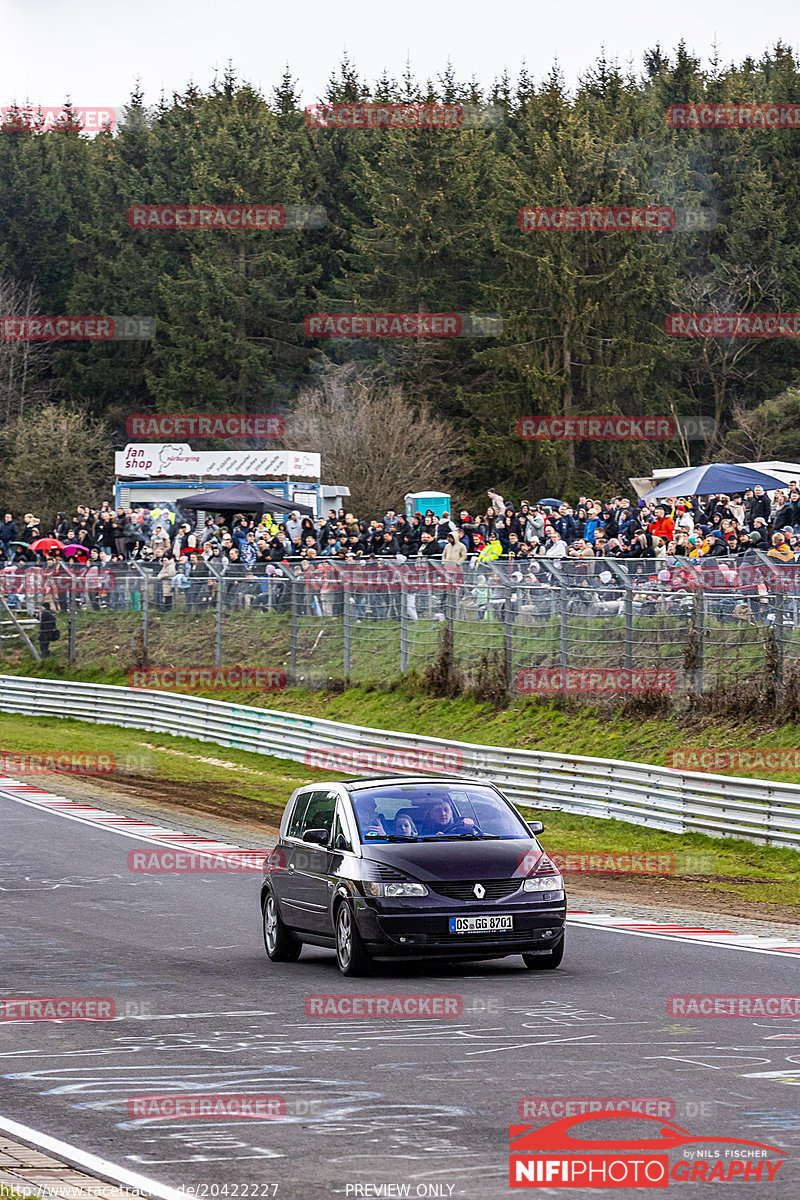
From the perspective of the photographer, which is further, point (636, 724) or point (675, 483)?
point (675, 483)

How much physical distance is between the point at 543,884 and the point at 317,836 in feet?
6.32

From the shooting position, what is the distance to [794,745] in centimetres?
2253

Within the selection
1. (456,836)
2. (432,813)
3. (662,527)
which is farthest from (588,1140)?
(662,527)

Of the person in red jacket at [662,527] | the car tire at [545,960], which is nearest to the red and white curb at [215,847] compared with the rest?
the car tire at [545,960]

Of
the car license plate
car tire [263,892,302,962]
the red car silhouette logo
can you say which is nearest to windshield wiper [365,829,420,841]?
the car license plate

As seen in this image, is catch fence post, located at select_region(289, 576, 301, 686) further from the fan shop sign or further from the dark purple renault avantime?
the dark purple renault avantime

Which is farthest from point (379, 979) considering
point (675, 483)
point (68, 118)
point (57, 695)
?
point (68, 118)

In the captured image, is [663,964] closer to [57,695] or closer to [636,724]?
[636,724]

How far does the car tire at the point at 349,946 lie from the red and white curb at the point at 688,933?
330cm

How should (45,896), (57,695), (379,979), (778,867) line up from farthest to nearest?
(57,695) < (778,867) < (45,896) < (379,979)

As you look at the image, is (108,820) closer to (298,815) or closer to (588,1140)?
(298,815)

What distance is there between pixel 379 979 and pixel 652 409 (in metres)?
64.5

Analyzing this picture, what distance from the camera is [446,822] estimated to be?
13.1m

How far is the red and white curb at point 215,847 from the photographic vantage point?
1430 centimetres
